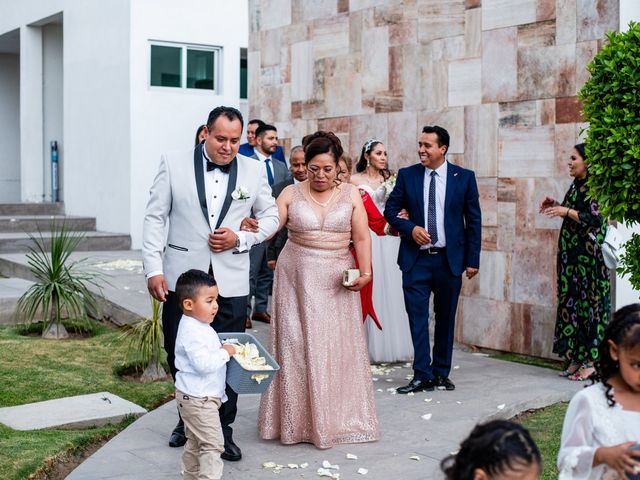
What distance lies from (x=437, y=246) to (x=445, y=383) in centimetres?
109

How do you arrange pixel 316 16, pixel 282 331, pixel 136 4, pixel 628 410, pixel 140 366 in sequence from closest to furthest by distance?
pixel 628 410, pixel 282 331, pixel 140 366, pixel 316 16, pixel 136 4

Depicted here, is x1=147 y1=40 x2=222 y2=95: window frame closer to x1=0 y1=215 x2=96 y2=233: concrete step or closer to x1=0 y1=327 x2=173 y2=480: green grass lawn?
x1=0 y1=215 x2=96 y2=233: concrete step

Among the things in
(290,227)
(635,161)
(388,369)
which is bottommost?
(388,369)

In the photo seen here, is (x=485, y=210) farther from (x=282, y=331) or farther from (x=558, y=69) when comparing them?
(x=282, y=331)

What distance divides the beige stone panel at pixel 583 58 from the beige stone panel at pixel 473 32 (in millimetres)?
1162

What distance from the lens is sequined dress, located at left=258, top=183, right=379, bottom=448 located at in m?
6.20

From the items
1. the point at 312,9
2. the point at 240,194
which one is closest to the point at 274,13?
the point at 312,9

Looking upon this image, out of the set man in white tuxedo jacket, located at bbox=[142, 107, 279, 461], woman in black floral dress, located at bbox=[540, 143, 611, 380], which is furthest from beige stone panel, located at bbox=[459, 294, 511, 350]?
man in white tuxedo jacket, located at bbox=[142, 107, 279, 461]

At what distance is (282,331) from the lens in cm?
629

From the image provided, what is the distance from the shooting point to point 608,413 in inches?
137

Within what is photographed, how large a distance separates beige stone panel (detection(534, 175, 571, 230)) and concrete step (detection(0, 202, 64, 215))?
41.9ft

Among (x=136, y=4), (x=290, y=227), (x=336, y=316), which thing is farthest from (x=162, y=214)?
(x=136, y=4)

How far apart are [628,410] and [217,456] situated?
87.2 inches

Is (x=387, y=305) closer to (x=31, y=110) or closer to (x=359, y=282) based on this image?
Answer: (x=359, y=282)
